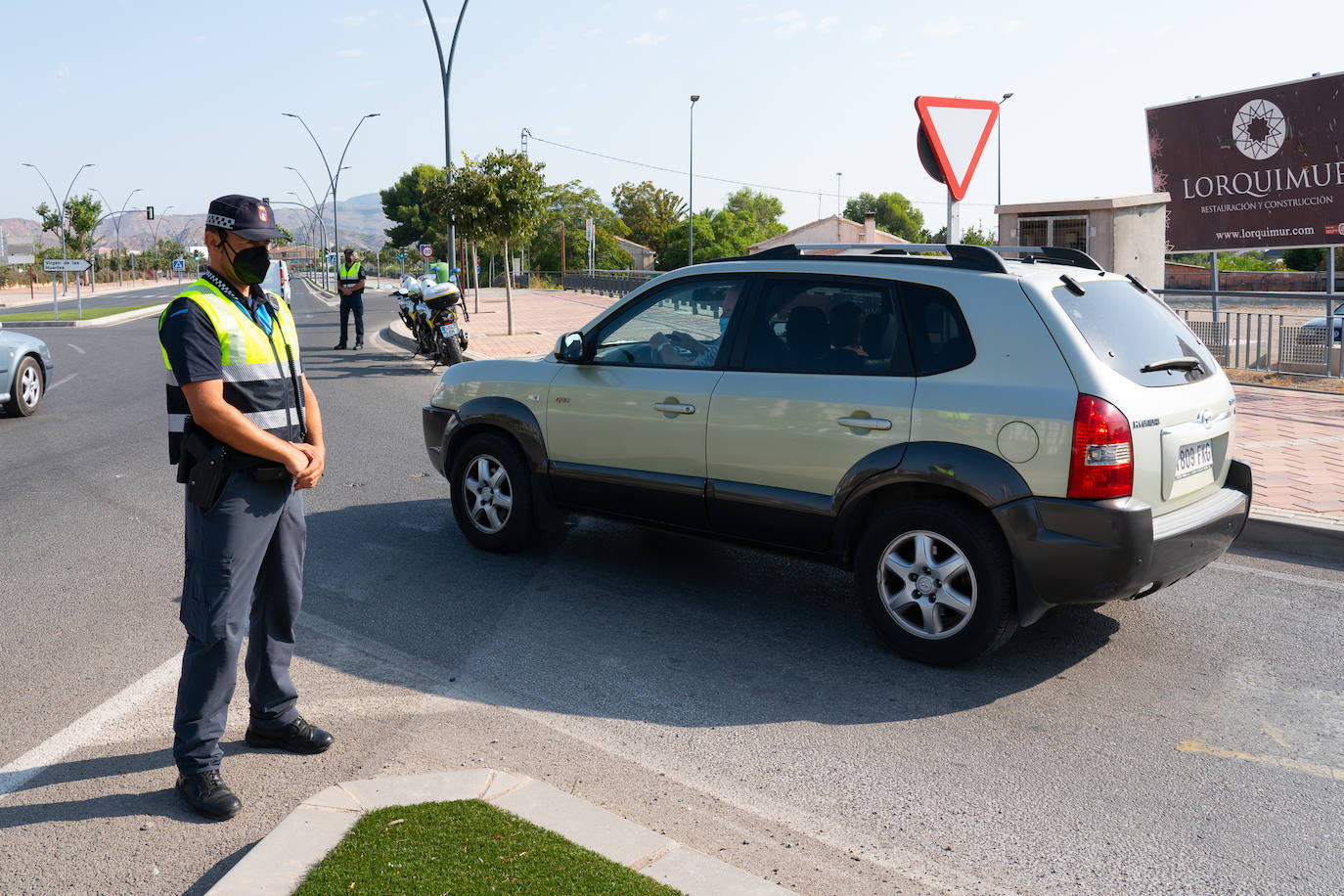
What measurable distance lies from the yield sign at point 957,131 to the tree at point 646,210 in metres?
108

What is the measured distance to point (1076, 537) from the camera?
4.26 m

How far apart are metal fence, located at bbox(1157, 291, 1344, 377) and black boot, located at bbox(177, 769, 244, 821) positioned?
39.8ft

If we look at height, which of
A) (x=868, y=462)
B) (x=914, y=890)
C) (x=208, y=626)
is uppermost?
(x=868, y=462)

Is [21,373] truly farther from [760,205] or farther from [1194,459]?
[760,205]

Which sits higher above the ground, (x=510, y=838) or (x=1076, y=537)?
(x=1076, y=537)

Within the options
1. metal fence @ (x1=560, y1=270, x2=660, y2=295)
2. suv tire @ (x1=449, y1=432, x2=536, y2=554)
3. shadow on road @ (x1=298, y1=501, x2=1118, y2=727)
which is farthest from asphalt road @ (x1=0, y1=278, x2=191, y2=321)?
shadow on road @ (x1=298, y1=501, x2=1118, y2=727)

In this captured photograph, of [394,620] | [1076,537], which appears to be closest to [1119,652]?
[1076,537]

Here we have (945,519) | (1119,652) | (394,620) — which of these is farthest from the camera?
(394,620)

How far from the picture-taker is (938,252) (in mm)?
4977

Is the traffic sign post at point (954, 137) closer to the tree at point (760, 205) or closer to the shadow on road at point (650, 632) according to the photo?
the shadow on road at point (650, 632)

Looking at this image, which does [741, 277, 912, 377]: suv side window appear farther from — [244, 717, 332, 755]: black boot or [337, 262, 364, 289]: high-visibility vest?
[337, 262, 364, 289]: high-visibility vest

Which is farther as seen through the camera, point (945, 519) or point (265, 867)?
point (945, 519)

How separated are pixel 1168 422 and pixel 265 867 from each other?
12.0 ft

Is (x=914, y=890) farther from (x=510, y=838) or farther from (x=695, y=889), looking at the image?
(x=510, y=838)
